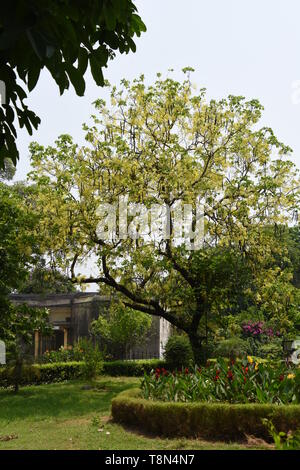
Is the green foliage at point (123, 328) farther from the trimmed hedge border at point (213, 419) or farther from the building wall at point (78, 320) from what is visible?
the trimmed hedge border at point (213, 419)

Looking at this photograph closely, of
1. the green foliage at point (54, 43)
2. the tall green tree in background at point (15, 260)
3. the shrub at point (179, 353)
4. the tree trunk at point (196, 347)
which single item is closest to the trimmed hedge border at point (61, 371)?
the shrub at point (179, 353)

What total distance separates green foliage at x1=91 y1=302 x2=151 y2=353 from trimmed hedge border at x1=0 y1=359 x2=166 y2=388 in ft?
5.89

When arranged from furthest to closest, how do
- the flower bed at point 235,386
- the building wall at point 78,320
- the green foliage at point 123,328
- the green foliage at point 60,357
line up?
the building wall at point 78,320 → the green foliage at point 123,328 → the green foliage at point 60,357 → the flower bed at point 235,386

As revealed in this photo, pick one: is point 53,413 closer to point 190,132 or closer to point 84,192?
point 84,192

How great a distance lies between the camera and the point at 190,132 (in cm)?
1584

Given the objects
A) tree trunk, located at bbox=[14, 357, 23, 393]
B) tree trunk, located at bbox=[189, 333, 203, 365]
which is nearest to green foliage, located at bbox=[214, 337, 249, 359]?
tree trunk, located at bbox=[189, 333, 203, 365]

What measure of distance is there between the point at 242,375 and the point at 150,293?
8738 mm

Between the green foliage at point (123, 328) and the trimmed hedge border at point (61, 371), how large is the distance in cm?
180

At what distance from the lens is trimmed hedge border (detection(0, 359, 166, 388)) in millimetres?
17922

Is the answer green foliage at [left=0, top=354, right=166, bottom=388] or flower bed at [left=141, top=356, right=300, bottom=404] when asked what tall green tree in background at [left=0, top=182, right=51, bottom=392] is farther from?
flower bed at [left=141, top=356, right=300, bottom=404]

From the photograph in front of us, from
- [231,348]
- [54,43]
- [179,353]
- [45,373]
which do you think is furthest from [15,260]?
[54,43]

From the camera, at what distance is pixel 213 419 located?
25.2 ft

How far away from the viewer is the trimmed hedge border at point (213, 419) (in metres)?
7.36

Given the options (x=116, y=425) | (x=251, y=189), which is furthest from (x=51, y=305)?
(x=116, y=425)
